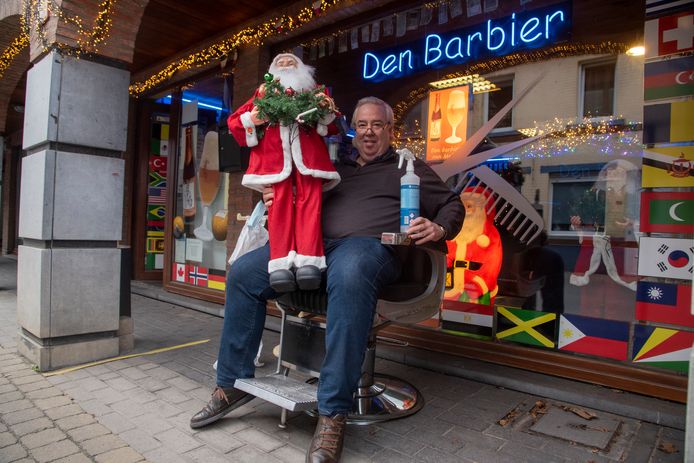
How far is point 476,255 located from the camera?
381 centimetres

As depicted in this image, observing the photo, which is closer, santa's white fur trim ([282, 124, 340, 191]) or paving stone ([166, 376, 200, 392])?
santa's white fur trim ([282, 124, 340, 191])

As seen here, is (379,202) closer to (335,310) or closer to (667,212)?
(335,310)

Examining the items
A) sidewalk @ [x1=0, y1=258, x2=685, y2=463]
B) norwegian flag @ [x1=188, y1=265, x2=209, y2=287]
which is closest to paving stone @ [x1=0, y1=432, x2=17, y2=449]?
sidewalk @ [x1=0, y1=258, x2=685, y2=463]

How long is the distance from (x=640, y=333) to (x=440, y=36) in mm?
2843

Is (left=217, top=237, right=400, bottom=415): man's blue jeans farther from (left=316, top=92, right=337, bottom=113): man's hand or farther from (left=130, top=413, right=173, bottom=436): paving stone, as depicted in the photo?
(left=316, top=92, right=337, bottom=113): man's hand

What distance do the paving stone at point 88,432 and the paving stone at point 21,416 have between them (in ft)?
1.13

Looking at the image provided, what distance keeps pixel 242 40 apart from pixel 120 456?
4.60m

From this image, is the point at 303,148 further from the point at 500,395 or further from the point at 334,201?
the point at 500,395

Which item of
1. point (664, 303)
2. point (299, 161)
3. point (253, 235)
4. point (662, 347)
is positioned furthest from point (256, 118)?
point (662, 347)

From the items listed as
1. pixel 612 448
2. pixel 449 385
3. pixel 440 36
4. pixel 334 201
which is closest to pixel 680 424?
pixel 612 448

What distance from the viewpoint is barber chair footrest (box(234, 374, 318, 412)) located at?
85.1 inches

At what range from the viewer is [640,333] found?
2.99m

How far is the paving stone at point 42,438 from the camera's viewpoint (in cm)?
221

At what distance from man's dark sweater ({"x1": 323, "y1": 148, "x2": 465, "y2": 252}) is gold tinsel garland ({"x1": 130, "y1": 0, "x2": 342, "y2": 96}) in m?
2.43
